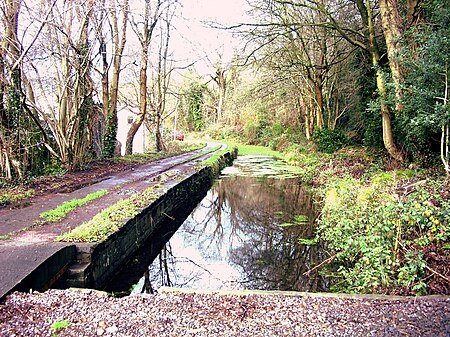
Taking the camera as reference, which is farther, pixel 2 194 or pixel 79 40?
pixel 79 40

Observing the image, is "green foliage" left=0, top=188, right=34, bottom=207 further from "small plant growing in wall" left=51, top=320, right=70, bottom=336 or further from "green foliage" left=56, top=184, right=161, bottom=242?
"small plant growing in wall" left=51, top=320, right=70, bottom=336

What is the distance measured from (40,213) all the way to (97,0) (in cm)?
644

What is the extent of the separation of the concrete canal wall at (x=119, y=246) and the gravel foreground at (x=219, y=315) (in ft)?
2.60

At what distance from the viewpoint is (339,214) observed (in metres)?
6.35

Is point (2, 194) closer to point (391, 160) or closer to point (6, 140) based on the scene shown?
point (6, 140)

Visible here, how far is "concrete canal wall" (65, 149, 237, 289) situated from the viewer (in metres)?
4.32

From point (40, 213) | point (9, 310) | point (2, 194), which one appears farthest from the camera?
point (2, 194)

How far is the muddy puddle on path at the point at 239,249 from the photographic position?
5617 millimetres

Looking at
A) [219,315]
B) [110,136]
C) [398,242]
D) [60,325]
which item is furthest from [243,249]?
[110,136]

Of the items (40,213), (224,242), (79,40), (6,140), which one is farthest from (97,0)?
(224,242)

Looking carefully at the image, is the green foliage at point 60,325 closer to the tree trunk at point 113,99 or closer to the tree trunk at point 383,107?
the tree trunk at point 383,107

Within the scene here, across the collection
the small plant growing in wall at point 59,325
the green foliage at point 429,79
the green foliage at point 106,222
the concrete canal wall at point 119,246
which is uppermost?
the green foliage at point 429,79

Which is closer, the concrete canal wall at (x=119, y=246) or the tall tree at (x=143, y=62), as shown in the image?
the concrete canal wall at (x=119, y=246)

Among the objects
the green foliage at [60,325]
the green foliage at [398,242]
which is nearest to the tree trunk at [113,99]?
the green foliage at [398,242]
